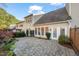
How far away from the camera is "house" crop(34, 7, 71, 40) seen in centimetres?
263

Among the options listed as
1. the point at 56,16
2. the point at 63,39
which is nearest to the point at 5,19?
the point at 56,16

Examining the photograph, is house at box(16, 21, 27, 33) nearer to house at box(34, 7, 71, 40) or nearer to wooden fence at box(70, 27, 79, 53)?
house at box(34, 7, 71, 40)

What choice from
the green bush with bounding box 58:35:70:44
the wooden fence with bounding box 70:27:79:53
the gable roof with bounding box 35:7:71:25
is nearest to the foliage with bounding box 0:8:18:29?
the gable roof with bounding box 35:7:71:25

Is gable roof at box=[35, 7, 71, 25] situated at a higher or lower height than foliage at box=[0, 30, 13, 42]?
higher

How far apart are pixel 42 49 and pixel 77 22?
25.8 inches

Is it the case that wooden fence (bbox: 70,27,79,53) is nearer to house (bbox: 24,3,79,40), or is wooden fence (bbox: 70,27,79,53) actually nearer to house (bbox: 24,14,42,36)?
house (bbox: 24,3,79,40)

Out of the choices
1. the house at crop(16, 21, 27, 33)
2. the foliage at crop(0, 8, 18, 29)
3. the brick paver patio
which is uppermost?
the foliage at crop(0, 8, 18, 29)

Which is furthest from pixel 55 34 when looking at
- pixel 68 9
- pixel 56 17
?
pixel 68 9

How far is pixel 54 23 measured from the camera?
2678 millimetres

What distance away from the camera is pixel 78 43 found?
2607 millimetres

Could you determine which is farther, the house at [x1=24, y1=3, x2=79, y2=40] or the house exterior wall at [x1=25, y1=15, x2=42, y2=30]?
the house exterior wall at [x1=25, y1=15, x2=42, y2=30]

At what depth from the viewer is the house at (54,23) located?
8.64 ft

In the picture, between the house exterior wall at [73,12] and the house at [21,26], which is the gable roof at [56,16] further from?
the house at [21,26]

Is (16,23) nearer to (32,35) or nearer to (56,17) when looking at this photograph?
(32,35)
